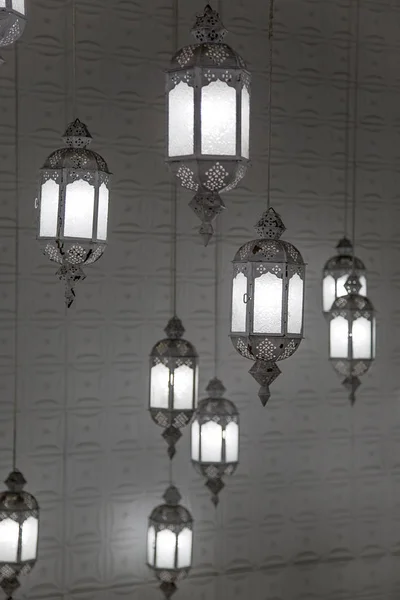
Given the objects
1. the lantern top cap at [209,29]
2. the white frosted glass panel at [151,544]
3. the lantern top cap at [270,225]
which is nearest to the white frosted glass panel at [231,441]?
the white frosted glass panel at [151,544]

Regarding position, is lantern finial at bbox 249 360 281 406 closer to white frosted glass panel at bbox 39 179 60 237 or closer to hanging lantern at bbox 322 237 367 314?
white frosted glass panel at bbox 39 179 60 237

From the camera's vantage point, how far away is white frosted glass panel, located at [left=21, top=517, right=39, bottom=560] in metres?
5.00

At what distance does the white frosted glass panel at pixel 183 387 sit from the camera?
5238 mm

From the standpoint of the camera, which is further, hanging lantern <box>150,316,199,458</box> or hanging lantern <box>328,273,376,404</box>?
hanging lantern <box>328,273,376,404</box>

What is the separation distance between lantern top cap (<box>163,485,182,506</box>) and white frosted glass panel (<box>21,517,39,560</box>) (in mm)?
878

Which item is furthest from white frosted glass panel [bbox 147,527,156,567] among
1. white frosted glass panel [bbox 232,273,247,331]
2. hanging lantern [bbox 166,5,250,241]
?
hanging lantern [bbox 166,5,250,241]

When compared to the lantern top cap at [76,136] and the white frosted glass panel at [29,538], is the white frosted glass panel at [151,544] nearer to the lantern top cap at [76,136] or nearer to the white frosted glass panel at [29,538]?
the white frosted glass panel at [29,538]

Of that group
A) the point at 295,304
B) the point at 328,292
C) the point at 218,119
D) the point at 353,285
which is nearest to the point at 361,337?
the point at 353,285

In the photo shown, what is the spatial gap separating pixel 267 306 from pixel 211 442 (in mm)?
1923

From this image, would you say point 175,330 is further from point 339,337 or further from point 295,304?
point 295,304

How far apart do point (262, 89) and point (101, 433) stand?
8.02 feet

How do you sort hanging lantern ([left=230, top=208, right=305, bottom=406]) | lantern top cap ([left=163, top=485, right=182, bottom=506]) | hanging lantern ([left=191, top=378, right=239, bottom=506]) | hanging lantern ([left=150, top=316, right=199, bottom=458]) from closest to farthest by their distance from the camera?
hanging lantern ([left=230, top=208, right=305, bottom=406])
hanging lantern ([left=150, top=316, right=199, bottom=458])
hanging lantern ([left=191, top=378, right=239, bottom=506])
lantern top cap ([left=163, top=485, right=182, bottom=506])

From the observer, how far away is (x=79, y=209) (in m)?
3.94

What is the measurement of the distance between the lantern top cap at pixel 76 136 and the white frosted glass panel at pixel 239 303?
0.87 metres
